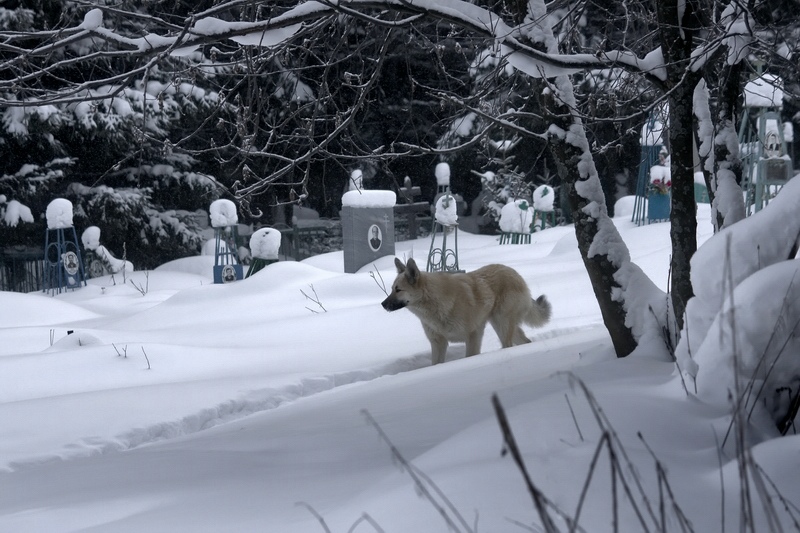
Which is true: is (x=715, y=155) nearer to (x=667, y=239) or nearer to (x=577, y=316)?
(x=577, y=316)

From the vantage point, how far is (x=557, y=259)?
1344 cm

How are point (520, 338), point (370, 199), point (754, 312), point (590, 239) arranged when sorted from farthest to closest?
point (370, 199)
point (520, 338)
point (590, 239)
point (754, 312)

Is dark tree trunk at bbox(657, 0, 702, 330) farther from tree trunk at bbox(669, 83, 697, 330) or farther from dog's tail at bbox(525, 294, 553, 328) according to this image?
dog's tail at bbox(525, 294, 553, 328)

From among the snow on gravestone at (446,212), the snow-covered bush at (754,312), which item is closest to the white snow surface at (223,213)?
the snow on gravestone at (446,212)

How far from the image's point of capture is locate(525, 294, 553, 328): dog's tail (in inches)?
298

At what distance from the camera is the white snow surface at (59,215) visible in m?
17.8

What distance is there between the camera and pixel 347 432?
3807 millimetres

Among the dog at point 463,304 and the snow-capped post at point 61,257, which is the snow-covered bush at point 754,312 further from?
the snow-capped post at point 61,257

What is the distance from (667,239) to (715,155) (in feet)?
31.5

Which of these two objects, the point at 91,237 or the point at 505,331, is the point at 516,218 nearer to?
the point at 91,237

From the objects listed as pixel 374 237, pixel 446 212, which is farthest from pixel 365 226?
pixel 446 212

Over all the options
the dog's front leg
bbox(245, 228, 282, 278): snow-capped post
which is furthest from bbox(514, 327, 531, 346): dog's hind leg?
bbox(245, 228, 282, 278): snow-capped post

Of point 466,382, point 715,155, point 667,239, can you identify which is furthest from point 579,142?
point 667,239

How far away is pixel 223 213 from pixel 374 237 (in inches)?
188
